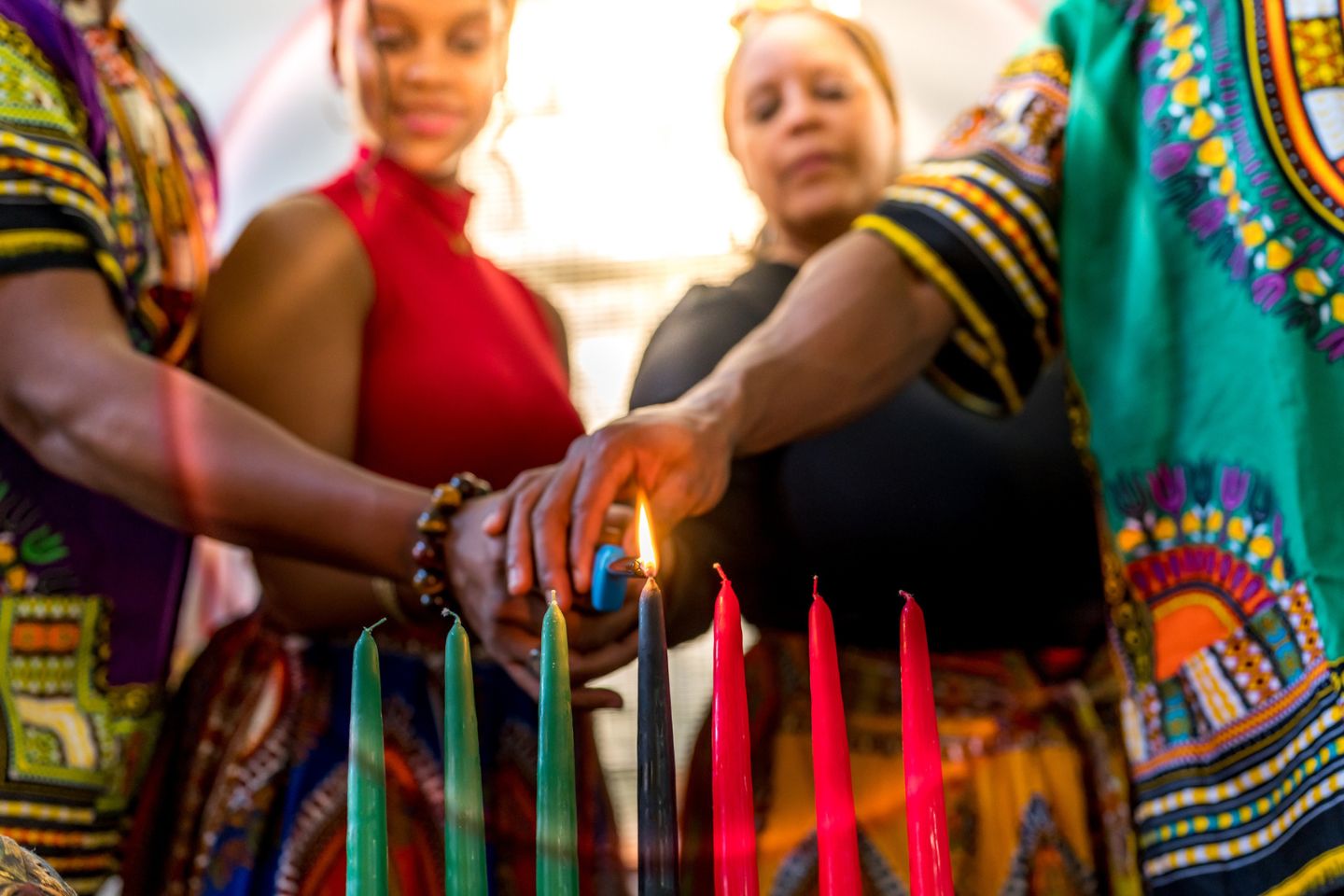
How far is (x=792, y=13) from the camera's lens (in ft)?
3.45

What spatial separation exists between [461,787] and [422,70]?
0.64 m

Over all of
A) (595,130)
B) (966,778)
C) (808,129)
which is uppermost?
(595,130)

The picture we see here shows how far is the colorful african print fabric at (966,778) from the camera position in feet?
2.44

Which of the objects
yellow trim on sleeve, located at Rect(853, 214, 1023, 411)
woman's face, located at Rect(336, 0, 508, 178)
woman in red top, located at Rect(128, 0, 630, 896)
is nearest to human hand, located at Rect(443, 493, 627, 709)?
woman in red top, located at Rect(128, 0, 630, 896)

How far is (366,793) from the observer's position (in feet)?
1.28

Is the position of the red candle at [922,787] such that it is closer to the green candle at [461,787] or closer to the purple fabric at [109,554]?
the green candle at [461,787]

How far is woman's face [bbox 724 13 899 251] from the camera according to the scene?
39.3 inches

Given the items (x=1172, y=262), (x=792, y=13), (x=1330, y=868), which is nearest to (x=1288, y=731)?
(x=1330, y=868)

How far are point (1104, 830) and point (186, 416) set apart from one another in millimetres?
518

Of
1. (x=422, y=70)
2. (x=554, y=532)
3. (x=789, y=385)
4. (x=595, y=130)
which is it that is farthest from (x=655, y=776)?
(x=595, y=130)

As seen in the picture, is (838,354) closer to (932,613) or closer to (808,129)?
(932,613)

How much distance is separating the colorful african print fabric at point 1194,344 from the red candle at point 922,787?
0.22m

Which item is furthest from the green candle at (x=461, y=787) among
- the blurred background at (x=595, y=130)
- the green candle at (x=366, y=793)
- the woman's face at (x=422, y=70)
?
the blurred background at (x=595, y=130)

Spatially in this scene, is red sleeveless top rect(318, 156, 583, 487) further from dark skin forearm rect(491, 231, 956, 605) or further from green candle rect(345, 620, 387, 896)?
green candle rect(345, 620, 387, 896)
